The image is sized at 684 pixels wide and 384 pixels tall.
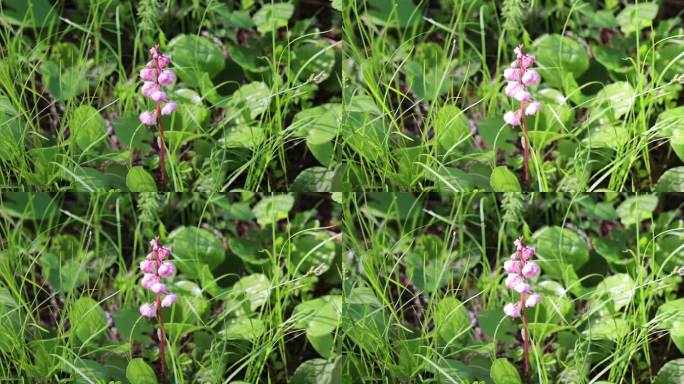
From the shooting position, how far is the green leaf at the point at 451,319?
5.93 feet

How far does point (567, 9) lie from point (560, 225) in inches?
19.2

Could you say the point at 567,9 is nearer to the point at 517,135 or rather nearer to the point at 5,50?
the point at 517,135

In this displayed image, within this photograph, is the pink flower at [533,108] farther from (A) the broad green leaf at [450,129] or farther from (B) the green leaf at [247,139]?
(B) the green leaf at [247,139]

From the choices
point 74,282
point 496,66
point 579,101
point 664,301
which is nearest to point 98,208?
point 74,282

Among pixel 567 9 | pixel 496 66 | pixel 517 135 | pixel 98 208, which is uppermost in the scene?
pixel 567 9

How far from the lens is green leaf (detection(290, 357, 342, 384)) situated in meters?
1.81

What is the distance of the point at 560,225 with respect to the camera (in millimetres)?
1812

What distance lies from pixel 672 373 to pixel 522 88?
2.35 ft

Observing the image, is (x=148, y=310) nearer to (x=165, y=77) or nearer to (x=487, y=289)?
(x=165, y=77)

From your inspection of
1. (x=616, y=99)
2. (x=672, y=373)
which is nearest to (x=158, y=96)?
(x=616, y=99)

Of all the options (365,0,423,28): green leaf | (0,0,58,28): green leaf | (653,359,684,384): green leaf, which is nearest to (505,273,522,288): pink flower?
(653,359,684,384): green leaf

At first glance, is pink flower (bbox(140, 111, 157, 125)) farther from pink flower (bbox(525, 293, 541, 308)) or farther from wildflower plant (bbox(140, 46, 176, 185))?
pink flower (bbox(525, 293, 541, 308))

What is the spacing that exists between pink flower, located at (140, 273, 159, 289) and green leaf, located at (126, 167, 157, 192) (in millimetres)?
198

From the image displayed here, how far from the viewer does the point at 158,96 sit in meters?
1.81
